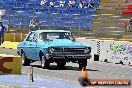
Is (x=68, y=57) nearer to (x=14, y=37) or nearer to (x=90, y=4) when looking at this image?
(x=14, y=37)

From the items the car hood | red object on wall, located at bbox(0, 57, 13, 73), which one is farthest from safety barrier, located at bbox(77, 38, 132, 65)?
red object on wall, located at bbox(0, 57, 13, 73)

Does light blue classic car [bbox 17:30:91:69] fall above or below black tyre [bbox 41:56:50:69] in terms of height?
above

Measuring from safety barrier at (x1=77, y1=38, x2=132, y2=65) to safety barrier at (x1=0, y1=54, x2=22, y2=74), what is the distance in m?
9.09

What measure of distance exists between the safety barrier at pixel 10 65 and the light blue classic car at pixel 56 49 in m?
2.35

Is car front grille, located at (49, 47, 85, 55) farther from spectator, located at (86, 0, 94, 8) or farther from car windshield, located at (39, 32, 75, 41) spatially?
spectator, located at (86, 0, 94, 8)

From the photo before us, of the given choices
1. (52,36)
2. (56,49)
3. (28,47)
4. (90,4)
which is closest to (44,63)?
(56,49)

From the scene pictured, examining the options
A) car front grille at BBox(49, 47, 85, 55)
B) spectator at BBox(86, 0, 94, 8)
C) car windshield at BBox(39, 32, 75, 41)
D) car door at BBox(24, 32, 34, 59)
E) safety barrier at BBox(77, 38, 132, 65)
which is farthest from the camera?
spectator at BBox(86, 0, 94, 8)

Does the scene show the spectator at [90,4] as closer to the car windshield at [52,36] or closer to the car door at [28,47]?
the car door at [28,47]

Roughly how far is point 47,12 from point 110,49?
19878 millimetres

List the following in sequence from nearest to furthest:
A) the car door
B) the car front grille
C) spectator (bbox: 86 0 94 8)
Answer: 1. the car front grille
2. the car door
3. spectator (bbox: 86 0 94 8)

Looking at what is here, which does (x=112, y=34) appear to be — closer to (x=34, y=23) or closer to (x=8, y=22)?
(x=34, y=23)

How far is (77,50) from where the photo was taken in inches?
772

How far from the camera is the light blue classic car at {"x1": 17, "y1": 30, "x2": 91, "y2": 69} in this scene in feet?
63.9

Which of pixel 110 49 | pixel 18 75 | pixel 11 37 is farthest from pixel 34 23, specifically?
pixel 18 75
